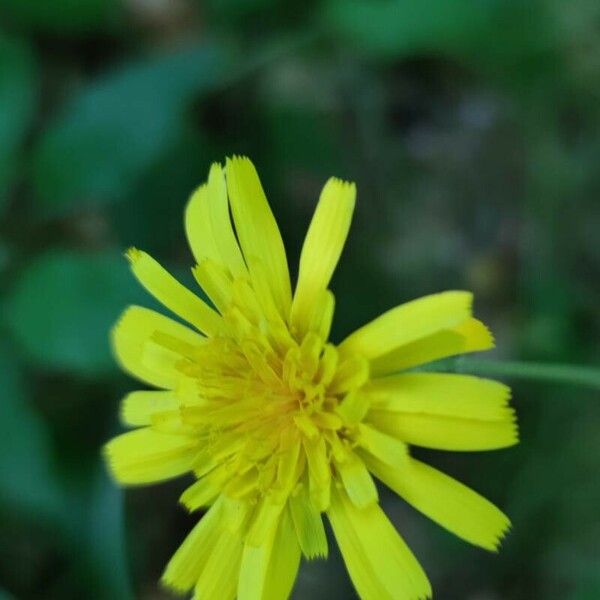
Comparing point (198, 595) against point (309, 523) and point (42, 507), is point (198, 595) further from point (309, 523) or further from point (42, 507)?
point (42, 507)

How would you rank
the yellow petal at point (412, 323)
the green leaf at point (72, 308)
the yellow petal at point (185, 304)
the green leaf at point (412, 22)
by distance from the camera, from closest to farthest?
the yellow petal at point (412, 323) → the yellow petal at point (185, 304) → the green leaf at point (72, 308) → the green leaf at point (412, 22)

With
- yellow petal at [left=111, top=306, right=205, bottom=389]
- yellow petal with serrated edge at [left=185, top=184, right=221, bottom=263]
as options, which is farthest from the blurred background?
yellow petal with serrated edge at [left=185, top=184, right=221, bottom=263]

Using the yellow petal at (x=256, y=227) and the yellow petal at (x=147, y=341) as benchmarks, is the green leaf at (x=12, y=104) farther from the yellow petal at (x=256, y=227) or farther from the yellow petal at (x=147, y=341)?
the yellow petal at (x=256, y=227)

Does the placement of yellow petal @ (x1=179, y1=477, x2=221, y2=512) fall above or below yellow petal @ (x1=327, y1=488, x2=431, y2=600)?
above

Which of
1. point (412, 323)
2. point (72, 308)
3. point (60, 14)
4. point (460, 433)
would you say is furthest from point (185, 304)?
point (60, 14)

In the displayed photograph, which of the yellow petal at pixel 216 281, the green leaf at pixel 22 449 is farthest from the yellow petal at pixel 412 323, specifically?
the green leaf at pixel 22 449

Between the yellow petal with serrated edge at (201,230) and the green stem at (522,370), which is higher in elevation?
the yellow petal with serrated edge at (201,230)

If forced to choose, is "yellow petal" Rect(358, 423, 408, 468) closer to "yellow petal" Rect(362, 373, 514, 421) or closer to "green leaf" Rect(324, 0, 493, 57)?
"yellow petal" Rect(362, 373, 514, 421)
